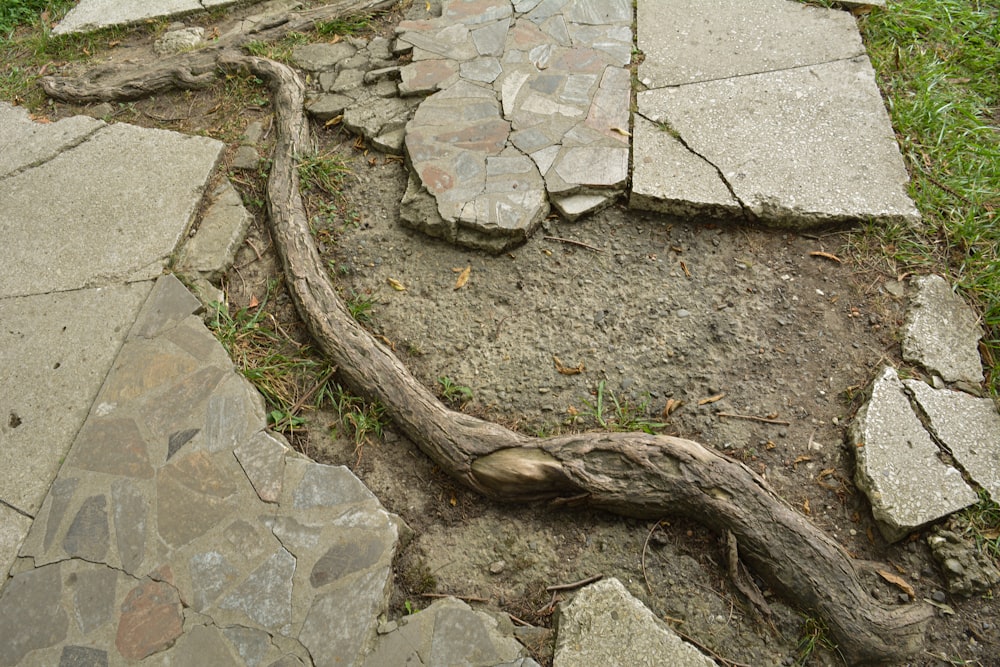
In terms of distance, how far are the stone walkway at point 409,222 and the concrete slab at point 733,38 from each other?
1 centimetres

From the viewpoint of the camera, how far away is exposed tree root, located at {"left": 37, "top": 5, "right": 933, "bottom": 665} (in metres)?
1.81

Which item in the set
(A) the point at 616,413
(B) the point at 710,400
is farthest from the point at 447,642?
(B) the point at 710,400

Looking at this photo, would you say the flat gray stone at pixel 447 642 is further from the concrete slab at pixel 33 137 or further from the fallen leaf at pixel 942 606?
the concrete slab at pixel 33 137

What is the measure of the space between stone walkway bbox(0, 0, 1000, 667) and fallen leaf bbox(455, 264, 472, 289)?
11cm

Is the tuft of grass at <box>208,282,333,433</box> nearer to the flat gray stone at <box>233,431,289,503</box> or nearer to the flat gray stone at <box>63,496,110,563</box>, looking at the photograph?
the flat gray stone at <box>233,431,289,503</box>

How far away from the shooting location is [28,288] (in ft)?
8.45

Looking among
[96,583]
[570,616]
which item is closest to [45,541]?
[96,583]

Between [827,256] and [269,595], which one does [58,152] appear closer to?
[269,595]

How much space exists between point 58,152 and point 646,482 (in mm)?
2793

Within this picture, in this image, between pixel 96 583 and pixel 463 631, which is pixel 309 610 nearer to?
pixel 463 631

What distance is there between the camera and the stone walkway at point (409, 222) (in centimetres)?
185

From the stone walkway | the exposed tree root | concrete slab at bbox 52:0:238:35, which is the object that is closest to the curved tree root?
the exposed tree root

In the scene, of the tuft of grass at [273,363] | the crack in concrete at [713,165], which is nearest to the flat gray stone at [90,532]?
the tuft of grass at [273,363]

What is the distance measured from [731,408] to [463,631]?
3.39 ft
